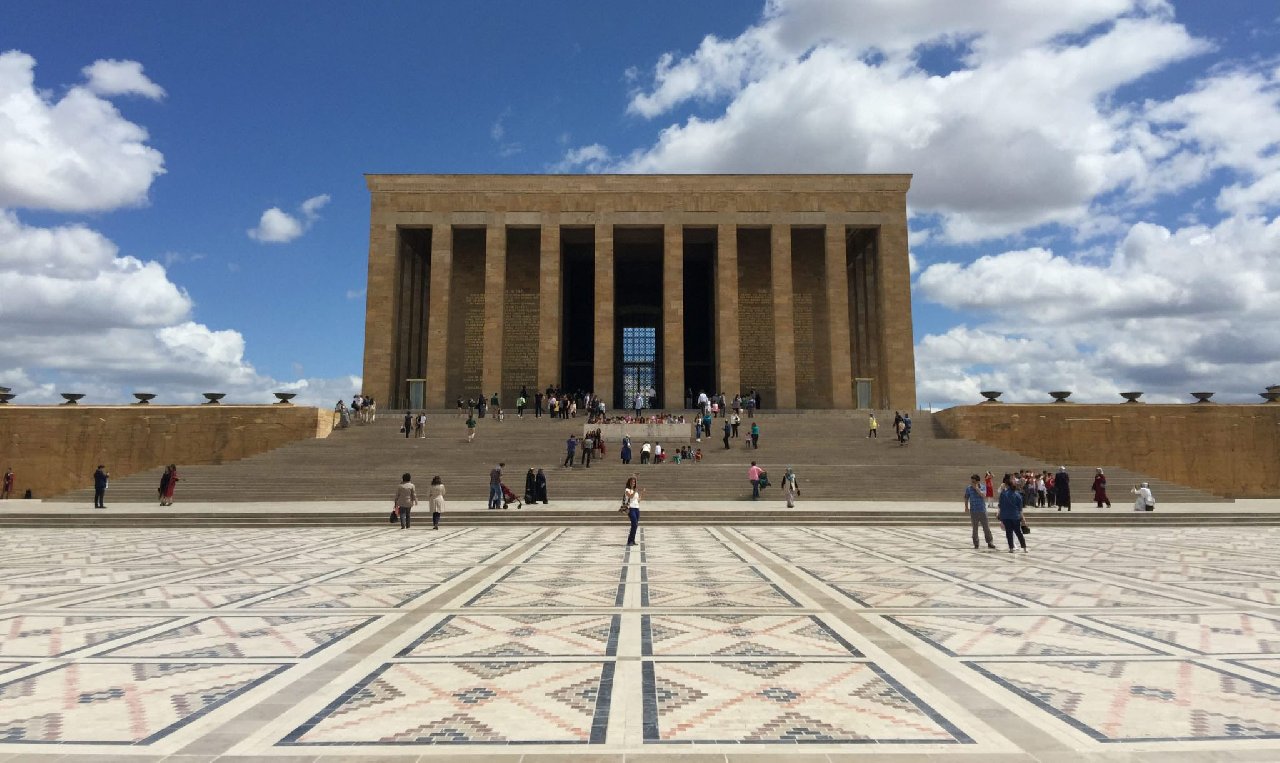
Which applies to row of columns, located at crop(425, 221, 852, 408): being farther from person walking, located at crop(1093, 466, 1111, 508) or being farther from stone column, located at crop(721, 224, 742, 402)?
person walking, located at crop(1093, 466, 1111, 508)

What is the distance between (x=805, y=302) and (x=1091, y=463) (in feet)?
51.4

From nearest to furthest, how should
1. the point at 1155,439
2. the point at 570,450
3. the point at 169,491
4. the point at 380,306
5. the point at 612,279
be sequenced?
the point at 169,491 → the point at 570,450 → the point at 1155,439 → the point at 380,306 → the point at 612,279

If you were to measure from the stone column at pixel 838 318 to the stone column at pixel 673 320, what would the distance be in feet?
23.3

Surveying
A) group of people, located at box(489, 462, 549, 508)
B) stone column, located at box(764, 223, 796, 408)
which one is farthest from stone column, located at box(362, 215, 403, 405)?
stone column, located at box(764, 223, 796, 408)

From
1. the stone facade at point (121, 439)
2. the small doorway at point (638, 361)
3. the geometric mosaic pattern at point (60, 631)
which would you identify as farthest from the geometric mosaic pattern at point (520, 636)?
Answer: the small doorway at point (638, 361)

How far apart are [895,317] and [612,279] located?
1363cm

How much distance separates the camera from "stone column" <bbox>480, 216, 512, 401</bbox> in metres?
31.6

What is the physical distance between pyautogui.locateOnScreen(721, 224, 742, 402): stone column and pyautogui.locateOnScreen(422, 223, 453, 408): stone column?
1144cm

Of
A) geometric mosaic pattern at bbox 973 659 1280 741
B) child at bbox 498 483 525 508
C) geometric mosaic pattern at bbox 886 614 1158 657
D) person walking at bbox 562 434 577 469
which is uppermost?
person walking at bbox 562 434 577 469

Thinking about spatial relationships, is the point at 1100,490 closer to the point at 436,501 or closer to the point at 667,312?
the point at 436,501

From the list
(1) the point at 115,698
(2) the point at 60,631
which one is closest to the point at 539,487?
(2) the point at 60,631

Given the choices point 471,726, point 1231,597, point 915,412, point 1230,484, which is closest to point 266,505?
point 471,726

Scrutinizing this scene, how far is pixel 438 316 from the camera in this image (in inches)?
1262

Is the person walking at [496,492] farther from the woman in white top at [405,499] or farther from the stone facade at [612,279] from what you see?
the stone facade at [612,279]
